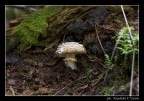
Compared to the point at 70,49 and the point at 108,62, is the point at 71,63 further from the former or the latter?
the point at 108,62

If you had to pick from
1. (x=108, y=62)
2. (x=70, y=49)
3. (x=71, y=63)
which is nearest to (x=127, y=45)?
(x=108, y=62)

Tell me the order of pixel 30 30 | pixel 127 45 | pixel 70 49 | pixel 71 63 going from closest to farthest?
1. pixel 127 45
2. pixel 70 49
3. pixel 71 63
4. pixel 30 30

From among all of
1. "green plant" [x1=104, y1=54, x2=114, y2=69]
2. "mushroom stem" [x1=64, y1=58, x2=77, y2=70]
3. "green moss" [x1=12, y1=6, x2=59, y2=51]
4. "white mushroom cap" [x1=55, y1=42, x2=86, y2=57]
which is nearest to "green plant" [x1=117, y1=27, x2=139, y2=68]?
"green plant" [x1=104, y1=54, x2=114, y2=69]

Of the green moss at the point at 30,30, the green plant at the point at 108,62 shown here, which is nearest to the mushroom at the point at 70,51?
the green plant at the point at 108,62

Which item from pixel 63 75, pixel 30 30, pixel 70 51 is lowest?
pixel 63 75

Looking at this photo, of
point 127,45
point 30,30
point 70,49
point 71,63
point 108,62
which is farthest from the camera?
point 30,30

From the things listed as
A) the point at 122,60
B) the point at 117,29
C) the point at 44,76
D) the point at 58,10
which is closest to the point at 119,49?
the point at 122,60

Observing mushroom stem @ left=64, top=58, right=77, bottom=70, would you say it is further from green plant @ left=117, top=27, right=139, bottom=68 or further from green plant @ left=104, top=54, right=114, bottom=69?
green plant @ left=117, top=27, right=139, bottom=68

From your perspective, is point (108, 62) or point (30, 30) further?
point (30, 30)

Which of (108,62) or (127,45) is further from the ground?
(127,45)
